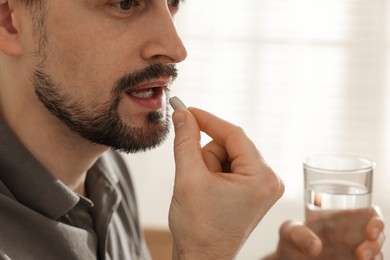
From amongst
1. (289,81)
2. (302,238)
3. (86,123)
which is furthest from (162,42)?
(289,81)

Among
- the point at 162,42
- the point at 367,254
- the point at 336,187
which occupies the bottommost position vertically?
the point at 367,254

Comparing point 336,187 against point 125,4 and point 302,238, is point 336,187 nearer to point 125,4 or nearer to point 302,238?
point 302,238

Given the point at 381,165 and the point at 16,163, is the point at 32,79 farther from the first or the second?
the point at 381,165

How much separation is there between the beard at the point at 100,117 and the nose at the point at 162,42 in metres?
0.02

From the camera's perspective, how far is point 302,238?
1.08m

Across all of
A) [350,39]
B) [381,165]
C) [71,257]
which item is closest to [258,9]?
[350,39]

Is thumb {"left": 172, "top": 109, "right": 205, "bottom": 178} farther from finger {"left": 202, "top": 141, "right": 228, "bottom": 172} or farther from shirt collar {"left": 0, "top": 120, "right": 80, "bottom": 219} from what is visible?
shirt collar {"left": 0, "top": 120, "right": 80, "bottom": 219}

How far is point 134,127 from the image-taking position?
42.7 inches

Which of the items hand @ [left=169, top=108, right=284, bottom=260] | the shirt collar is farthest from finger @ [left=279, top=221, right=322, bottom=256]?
the shirt collar

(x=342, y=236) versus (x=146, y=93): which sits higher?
(x=146, y=93)

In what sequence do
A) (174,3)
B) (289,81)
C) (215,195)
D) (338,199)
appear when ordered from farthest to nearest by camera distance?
(289,81) → (174,3) → (338,199) → (215,195)

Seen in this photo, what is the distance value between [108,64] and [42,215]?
0.88ft

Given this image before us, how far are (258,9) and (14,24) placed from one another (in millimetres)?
1329

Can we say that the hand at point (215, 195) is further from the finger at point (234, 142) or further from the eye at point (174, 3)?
the eye at point (174, 3)
